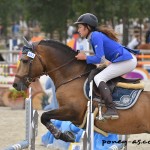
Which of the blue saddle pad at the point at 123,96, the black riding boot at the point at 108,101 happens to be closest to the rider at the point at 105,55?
the black riding boot at the point at 108,101

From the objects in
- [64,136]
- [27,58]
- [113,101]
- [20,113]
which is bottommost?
[20,113]

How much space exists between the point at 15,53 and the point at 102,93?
1247 centimetres

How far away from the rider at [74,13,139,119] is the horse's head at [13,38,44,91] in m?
0.53

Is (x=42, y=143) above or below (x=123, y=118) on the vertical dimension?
below

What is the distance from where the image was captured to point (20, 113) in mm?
13234

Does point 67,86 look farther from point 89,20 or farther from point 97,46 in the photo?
point 89,20

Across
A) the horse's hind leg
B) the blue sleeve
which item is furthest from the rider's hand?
the horse's hind leg

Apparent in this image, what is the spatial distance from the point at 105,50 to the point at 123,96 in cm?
64

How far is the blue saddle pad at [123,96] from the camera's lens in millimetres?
7195

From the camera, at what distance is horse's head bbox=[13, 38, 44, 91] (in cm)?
740

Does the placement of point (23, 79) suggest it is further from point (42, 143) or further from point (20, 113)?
point (20, 113)

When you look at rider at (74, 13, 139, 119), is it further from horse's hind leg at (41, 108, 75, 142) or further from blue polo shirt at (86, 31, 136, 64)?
horse's hind leg at (41, 108, 75, 142)

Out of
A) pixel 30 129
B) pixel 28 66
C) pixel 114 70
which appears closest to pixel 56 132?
pixel 30 129

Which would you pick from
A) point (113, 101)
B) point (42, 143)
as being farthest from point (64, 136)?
point (42, 143)
